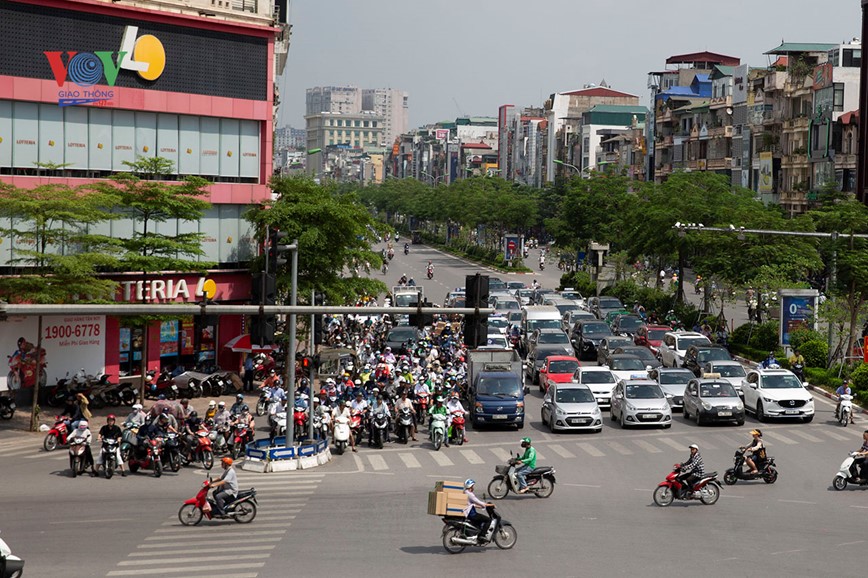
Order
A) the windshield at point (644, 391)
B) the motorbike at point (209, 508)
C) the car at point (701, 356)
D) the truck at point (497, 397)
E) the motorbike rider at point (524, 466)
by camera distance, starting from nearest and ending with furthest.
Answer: the motorbike at point (209, 508) → the motorbike rider at point (524, 466) → the truck at point (497, 397) → the windshield at point (644, 391) → the car at point (701, 356)

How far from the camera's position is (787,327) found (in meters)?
48.7

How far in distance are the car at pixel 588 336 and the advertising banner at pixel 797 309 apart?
27.7 feet

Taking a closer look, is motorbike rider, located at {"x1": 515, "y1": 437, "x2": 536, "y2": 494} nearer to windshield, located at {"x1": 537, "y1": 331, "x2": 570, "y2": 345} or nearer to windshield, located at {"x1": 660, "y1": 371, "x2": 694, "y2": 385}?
windshield, located at {"x1": 660, "y1": 371, "x2": 694, "y2": 385}

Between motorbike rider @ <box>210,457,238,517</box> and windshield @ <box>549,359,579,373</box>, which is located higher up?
windshield @ <box>549,359,579,373</box>

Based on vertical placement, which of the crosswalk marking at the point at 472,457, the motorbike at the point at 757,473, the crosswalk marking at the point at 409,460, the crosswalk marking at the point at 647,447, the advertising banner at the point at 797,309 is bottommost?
the crosswalk marking at the point at 409,460

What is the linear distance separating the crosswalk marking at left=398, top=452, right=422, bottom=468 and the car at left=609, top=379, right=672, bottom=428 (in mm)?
7692

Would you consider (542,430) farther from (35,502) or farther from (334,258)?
(35,502)

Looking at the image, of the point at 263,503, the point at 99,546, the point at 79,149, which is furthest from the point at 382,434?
the point at 79,149

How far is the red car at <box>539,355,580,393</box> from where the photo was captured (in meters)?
43.4

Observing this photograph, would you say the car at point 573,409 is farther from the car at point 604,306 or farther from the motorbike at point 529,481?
the car at point 604,306

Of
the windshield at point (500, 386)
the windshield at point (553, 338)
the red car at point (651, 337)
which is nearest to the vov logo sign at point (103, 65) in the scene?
the windshield at point (500, 386)

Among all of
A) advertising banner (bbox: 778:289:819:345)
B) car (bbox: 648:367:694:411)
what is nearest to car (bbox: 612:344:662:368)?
car (bbox: 648:367:694:411)

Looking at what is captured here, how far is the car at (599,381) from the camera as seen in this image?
40.7 m

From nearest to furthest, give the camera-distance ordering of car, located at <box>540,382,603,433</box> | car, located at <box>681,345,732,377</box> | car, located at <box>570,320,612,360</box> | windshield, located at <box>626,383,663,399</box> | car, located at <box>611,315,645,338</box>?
car, located at <box>540,382,603,433</box> → windshield, located at <box>626,383,663,399</box> → car, located at <box>681,345,732,377</box> → car, located at <box>570,320,612,360</box> → car, located at <box>611,315,645,338</box>
